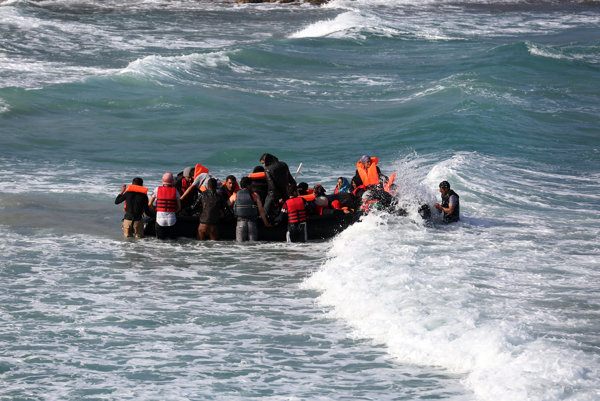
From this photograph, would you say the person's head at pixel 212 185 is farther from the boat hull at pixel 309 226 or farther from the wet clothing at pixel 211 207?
the boat hull at pixel 309 226

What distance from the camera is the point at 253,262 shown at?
14453 millimetres

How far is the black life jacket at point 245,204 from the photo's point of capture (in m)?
15.7

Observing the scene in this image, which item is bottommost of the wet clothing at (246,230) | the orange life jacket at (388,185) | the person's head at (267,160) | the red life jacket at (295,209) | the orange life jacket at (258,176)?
the wet clothing at (246,230)

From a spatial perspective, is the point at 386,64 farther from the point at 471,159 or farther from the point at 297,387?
the point at 297,387

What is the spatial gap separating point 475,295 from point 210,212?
5797 mm

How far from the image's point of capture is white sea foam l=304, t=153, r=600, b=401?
29.3 feet

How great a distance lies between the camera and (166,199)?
15.7 meters

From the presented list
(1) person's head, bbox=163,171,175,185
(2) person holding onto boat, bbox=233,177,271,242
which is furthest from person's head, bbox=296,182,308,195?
(1) person's head, bbox=163,171,175,185

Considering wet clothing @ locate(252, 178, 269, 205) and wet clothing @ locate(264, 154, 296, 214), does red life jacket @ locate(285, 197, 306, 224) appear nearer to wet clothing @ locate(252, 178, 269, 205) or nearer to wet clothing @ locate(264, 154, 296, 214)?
wet clothing @ locate(264, 154, 296, 214)

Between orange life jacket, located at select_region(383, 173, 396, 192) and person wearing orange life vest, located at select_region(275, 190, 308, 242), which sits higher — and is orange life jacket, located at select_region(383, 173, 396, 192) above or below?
above

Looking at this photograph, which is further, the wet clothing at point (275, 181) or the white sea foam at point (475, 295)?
the wet clothing at point (275, 181)

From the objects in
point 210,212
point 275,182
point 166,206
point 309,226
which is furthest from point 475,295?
point 166,206

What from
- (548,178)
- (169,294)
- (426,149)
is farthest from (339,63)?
(169,294)

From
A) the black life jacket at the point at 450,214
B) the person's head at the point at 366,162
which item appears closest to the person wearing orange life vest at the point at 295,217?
the person's head at the point at 366,162
